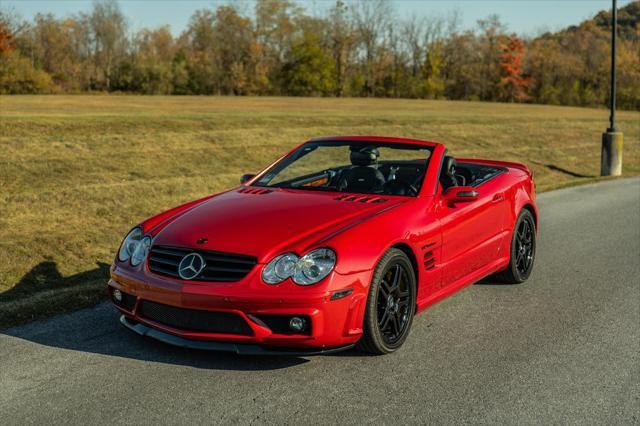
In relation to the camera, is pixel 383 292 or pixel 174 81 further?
pixel 174 81

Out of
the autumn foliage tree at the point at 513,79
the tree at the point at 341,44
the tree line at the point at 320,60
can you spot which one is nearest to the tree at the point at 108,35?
the tree line at the point at 320,60

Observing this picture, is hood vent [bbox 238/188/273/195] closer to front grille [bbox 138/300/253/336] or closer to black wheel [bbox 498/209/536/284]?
front grille [bbox 138/300/253/336]

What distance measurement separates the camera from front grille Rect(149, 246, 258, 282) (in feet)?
14.9

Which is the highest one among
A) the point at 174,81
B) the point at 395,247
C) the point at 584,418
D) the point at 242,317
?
the point at 174,81

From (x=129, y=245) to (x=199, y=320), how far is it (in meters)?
0.98

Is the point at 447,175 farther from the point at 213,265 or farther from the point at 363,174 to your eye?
the point at 213,265

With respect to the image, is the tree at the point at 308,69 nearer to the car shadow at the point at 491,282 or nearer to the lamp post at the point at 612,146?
the lamp post at the point at 612,146

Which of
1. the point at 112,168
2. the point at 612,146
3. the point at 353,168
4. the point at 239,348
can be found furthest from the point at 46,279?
the point at 612,146

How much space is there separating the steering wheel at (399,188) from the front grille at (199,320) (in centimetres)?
187

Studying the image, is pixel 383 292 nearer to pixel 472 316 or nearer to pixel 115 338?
pixel 472 316

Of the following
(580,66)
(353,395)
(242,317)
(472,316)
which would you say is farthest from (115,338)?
(580,66)

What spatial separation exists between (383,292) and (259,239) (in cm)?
90

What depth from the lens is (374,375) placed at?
15.1 ft

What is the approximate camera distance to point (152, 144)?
55.9 feet
